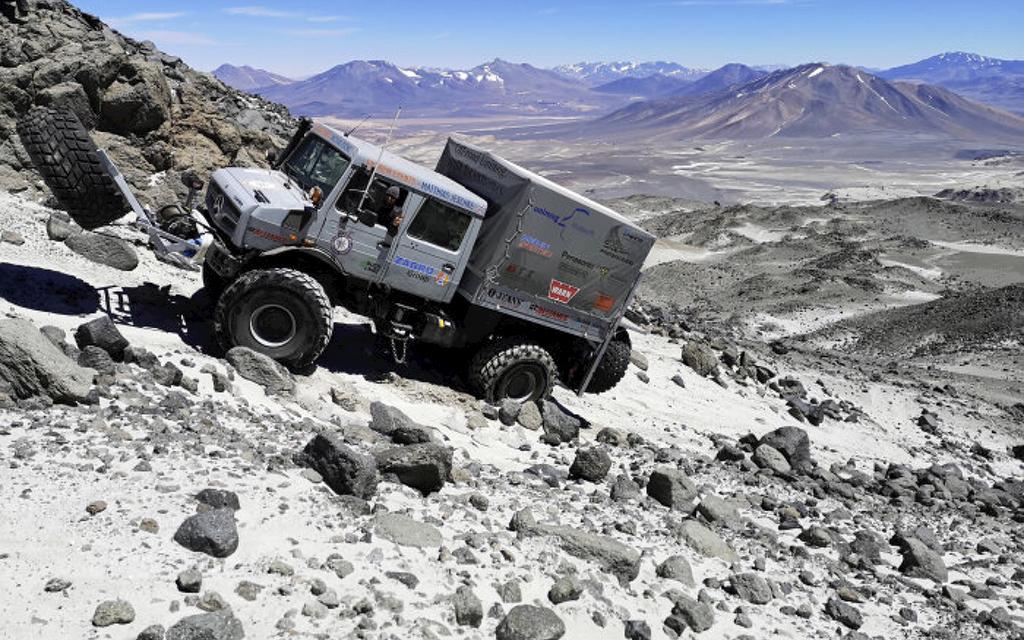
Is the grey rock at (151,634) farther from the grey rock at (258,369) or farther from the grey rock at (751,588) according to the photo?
the grey rock at (751,588)

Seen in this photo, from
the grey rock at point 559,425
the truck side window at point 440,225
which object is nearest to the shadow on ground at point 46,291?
the truck side window at point 440,225

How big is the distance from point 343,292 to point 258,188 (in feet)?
5.02

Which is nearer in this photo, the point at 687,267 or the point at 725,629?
the point at 725,629

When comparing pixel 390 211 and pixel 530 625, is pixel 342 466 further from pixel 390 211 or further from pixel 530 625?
pixel 390 211

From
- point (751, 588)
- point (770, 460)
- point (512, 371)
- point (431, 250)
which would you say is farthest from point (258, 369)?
point (770, 460)

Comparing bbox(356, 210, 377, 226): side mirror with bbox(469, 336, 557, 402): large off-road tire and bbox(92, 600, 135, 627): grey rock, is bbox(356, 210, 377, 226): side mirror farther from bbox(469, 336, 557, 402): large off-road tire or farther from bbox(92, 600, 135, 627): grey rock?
bbox(92, 600, 135, 627): grey rock

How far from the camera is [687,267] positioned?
35.8m

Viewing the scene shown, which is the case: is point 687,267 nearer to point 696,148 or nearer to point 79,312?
point 79,312

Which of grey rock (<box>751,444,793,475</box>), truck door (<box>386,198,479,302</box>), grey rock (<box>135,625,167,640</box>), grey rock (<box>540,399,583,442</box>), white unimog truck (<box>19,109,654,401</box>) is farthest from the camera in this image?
grey rock (<box>751,444,793,475</box>)

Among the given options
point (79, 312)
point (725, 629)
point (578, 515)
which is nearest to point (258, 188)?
point (79, 312)

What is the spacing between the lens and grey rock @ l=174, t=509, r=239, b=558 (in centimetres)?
519

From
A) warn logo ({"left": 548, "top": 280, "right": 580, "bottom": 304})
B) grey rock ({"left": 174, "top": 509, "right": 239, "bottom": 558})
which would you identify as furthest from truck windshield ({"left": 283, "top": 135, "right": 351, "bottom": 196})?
grey rock ({"left": 174, "top": 509, "right": 239, "bottom": 558})

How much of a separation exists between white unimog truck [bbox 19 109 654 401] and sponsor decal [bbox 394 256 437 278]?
13 millimetres

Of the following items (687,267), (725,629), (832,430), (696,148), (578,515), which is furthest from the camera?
(696,148)
